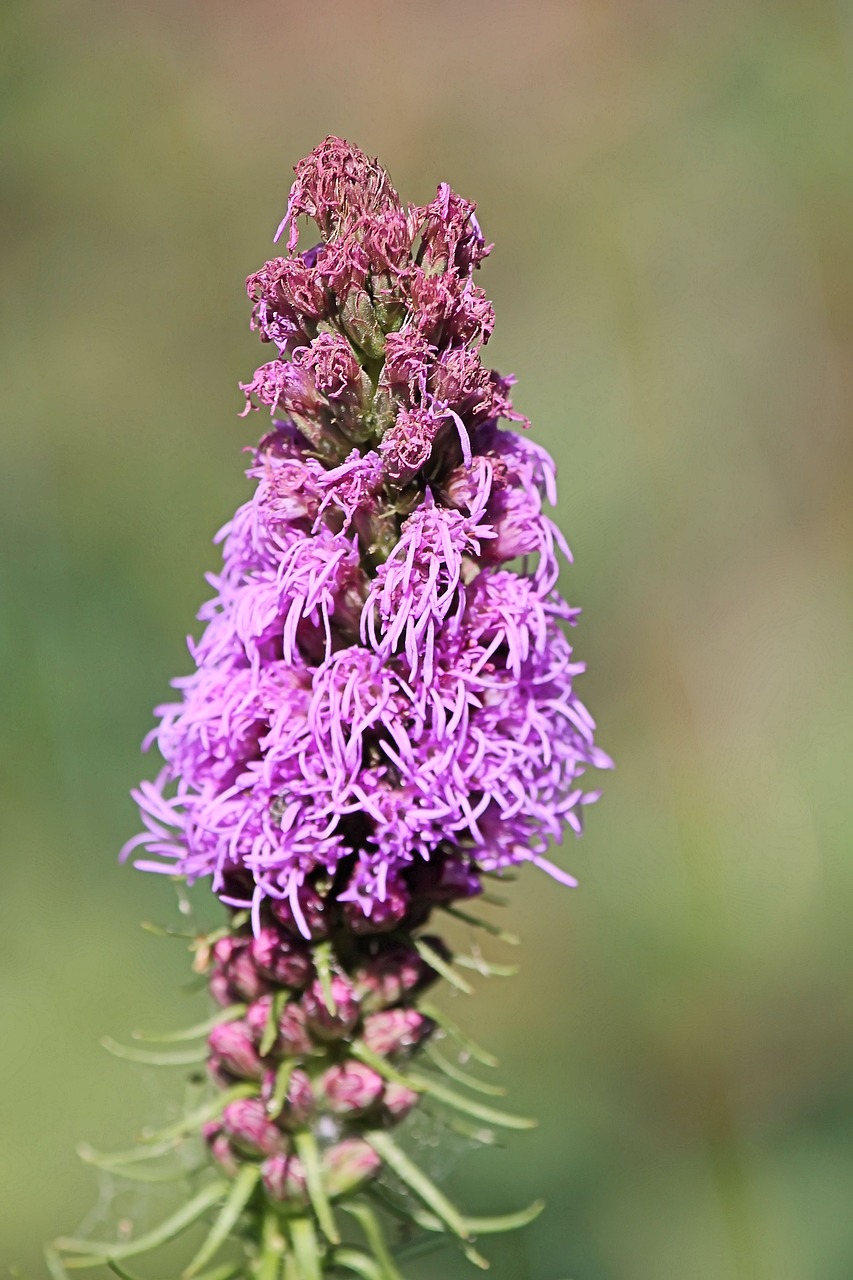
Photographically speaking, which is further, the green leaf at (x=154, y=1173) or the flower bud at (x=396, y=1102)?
the flower bud at (x=396, y=1102)

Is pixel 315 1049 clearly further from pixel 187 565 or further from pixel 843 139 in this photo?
pixel 843 139

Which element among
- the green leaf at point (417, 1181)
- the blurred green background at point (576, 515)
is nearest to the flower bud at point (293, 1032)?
the green leaf at point (417, 1181)

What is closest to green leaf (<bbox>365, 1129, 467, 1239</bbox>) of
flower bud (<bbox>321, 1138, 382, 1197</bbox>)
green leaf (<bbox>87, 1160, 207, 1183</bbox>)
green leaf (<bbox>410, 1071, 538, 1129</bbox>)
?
flower bud (<bbox>321, 1138, 382, 1197</bbox>)

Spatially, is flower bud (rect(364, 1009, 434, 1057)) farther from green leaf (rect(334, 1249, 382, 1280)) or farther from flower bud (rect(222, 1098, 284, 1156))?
green leaf (rect(334, 1249, 382, 1280))

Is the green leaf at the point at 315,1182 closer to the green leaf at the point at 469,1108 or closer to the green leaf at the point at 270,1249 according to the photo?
the green leaf at the point at 270,1249

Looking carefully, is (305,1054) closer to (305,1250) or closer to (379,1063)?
(379,1063)

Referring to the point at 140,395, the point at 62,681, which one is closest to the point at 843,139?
the point at 140,395


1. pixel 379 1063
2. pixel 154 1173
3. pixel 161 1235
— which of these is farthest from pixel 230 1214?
pixel 379 1063
